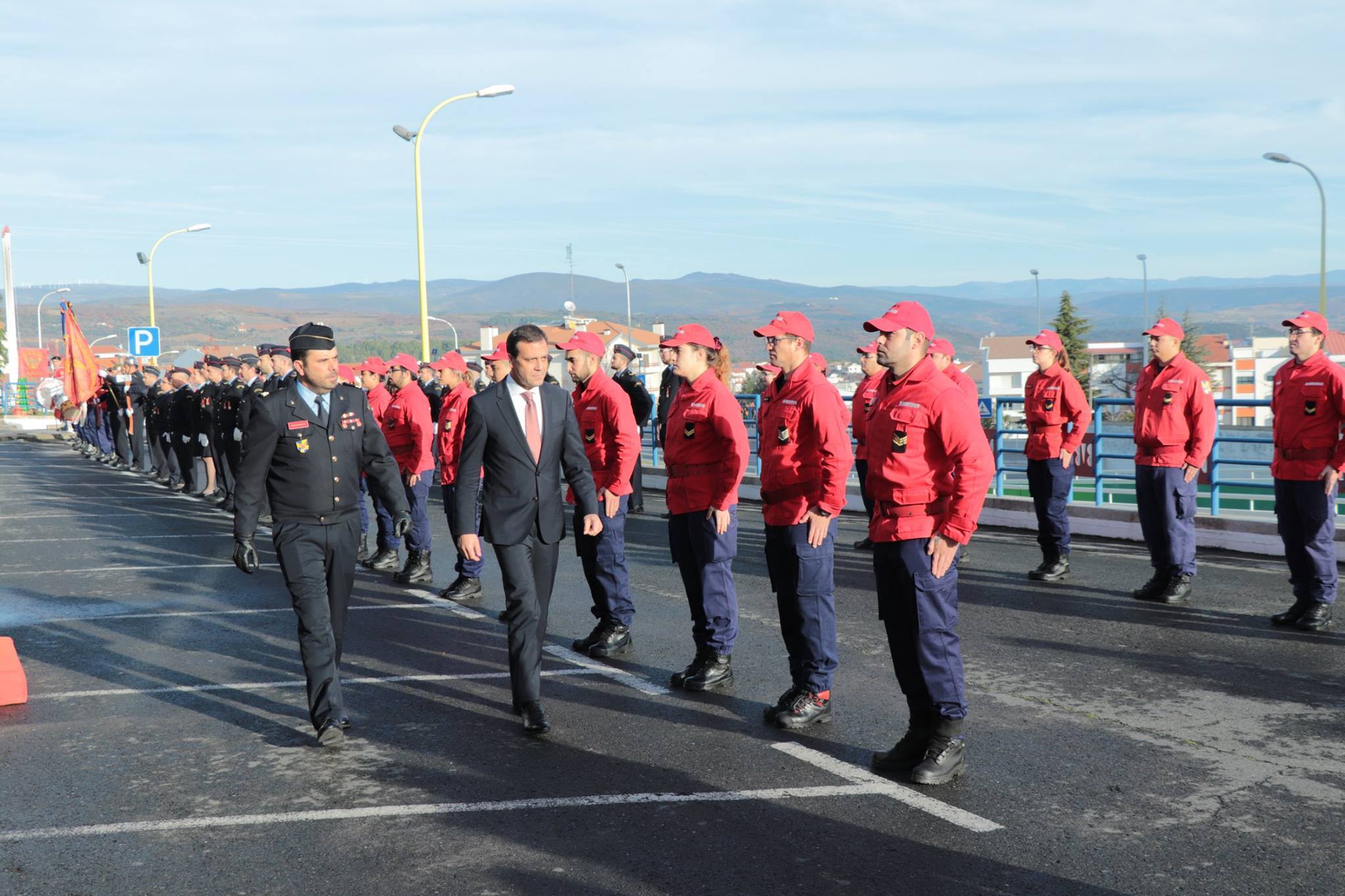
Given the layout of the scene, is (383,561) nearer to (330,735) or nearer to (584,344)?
(584,344)

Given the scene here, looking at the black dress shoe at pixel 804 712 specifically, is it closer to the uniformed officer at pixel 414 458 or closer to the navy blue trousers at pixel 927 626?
the navy blue trousers at pixel 927 626

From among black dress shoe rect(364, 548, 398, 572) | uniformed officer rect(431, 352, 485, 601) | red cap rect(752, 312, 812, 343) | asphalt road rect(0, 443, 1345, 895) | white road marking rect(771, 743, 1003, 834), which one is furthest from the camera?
black dress shoe rect(364, 548, 398, 572)

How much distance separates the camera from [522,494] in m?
6.32

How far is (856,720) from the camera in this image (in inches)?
253

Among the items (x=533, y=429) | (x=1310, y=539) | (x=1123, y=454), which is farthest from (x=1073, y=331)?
(x=533, y=429)

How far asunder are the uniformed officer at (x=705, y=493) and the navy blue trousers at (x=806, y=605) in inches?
23.9

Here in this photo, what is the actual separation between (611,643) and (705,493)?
4.87 feet

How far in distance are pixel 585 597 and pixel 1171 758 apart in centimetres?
536

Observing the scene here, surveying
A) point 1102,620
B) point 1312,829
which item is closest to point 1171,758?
point 1312,829

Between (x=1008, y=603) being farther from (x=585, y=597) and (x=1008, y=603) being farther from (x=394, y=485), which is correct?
(x=394, y=485)

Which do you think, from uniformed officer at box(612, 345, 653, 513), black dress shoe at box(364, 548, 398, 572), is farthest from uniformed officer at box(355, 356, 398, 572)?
uniformed officer at box(612, 345, 653, 513)

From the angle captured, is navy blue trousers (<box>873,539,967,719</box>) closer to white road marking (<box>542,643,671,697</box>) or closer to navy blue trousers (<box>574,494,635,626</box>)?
white road marking (<box>542,643,671,697</box>)

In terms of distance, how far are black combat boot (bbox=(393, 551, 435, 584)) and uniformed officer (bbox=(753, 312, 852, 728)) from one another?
17.1ft

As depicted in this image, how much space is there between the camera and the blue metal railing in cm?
1223
